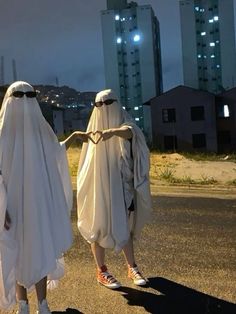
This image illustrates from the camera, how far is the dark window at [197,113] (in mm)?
40875

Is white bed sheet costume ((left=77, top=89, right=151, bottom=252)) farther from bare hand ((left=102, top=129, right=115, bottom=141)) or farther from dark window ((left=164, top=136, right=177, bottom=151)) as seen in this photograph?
dark window ((left=164, top=136, right=177, bottom=151))

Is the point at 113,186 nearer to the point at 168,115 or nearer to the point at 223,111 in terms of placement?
the point at 223,111

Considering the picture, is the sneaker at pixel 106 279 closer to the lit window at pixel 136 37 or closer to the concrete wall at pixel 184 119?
the concrete wall at pixel 184 119

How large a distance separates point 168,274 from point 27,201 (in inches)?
77.0

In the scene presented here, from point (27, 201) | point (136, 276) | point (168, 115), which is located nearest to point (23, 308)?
point (27, 201)

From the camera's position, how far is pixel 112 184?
4.46 metres

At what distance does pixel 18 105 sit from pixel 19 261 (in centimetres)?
120

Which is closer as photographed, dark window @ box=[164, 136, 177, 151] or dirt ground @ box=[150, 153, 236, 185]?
dirt ground @ box=[150, 153, 236, 185]

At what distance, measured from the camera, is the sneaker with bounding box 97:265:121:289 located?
4.42 metres

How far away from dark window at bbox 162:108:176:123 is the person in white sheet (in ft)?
123

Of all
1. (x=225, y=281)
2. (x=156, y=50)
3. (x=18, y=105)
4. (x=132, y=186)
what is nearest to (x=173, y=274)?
(x=225, y=281)

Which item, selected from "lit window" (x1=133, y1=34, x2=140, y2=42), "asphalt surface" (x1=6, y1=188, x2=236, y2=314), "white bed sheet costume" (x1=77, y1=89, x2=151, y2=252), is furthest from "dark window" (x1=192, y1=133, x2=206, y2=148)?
"lit window" (x1=133, y1=34, x2=140, y2=42)

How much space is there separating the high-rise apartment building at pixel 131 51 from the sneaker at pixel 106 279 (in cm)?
7016

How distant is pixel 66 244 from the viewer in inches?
145
